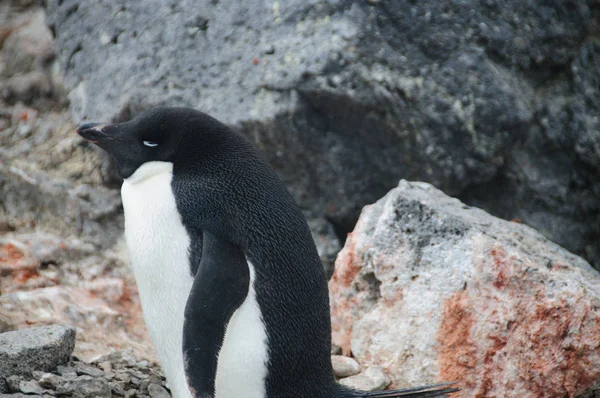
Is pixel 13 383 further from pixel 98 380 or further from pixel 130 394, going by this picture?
pixel 130 394

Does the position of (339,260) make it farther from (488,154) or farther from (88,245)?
(88,245)

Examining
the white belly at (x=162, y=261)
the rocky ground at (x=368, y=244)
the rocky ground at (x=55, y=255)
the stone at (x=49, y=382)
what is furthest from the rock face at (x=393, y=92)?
the stone at (x=49, y=382)

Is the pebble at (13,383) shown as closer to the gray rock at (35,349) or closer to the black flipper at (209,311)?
the gray rock at (35,349)

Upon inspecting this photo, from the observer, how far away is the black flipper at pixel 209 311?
1923 millimetres

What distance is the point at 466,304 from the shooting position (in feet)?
8.11

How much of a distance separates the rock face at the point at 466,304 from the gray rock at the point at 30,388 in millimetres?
1142

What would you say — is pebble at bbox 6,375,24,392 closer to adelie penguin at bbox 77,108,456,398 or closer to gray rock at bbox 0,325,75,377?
gray rock at bbox 0,325,75,377

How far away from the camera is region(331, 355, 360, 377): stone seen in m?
2.58

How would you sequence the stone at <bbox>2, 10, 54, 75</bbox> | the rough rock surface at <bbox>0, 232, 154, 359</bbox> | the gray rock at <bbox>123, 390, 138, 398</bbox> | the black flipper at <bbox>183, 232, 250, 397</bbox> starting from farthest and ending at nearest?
the stone at <bbox>2, 10, 54, 75</bbox>
the rough rock surface at <bbox>0, 232, 154, 359</bbox>
the gray rock at <bbox>123, 390, 138, 398</bbox>
the black flipper at <bbox>183, 232, 250, 397</bbox>

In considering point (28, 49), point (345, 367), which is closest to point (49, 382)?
point (345, 367)

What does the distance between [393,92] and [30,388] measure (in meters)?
1.95

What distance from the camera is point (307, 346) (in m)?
2.08

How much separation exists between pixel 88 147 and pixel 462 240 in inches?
87.8

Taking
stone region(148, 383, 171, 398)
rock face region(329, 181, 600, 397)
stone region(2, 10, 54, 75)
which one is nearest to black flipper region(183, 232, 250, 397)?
stone region(148, 383, 171, 398)
